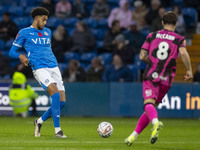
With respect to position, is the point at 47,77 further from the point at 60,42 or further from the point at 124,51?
the point at 60,42

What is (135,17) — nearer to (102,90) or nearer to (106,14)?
(106,14)

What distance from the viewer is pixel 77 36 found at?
1934 centimetres

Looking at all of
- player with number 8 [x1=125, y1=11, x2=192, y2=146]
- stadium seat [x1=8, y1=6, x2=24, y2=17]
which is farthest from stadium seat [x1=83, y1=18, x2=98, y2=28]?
player with number 8 [x1=125, y1=11, x2=192, y2=146]

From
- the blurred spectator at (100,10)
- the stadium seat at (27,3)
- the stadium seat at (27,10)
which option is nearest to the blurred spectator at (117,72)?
the blurred spectator at (100,10)

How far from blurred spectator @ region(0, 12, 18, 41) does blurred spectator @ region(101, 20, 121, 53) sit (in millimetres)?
3723

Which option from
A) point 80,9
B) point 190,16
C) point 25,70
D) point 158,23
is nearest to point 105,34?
point 158,23

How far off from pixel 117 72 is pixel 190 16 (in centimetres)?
388

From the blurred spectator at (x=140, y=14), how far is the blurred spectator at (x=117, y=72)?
8.17 feet

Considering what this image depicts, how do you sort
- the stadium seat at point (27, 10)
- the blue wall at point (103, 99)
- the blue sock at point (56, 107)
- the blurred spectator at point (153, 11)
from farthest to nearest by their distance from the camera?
1. the stadium seat at point (27, 10)
2. the blurred spectator at point (153, 11)
3. the blue wall at point (103, 99)
4. the blue sock at point (56, 107)

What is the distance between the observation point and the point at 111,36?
19141 mm

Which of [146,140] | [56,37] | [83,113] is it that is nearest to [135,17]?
[56,37]

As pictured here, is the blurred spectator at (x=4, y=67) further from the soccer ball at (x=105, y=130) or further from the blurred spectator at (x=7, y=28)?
the soccer ball at (x=105, y=130)

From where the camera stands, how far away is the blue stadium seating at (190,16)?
19219mm

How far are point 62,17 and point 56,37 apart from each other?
1.91m
